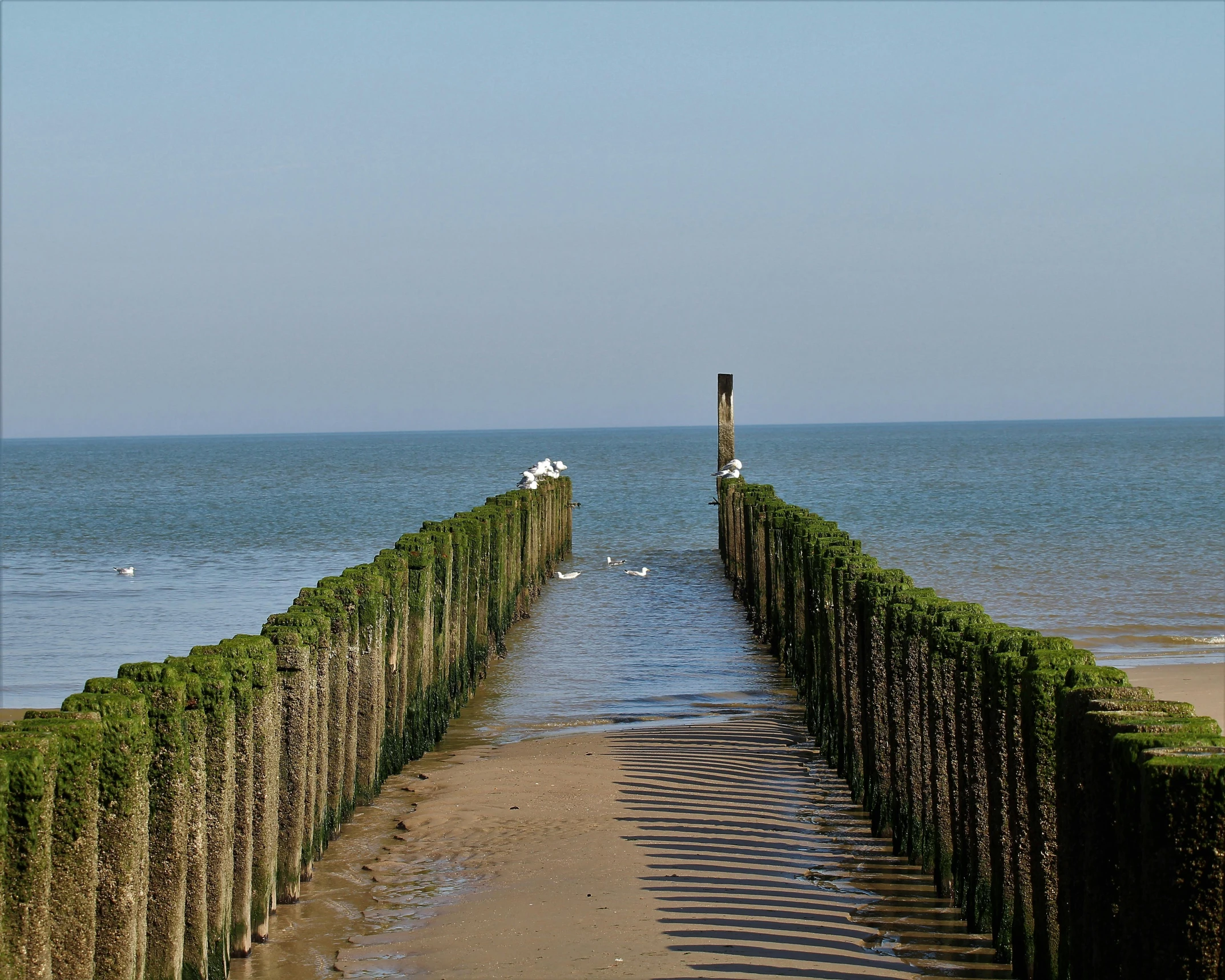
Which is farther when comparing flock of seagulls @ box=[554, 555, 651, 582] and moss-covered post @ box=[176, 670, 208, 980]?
flock of seagulls @ box=[554, 555, 651, 582]

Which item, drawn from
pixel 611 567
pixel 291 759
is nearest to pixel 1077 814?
pixel 291 759

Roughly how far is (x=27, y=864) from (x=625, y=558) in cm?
2653

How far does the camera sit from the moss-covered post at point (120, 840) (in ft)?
14.7

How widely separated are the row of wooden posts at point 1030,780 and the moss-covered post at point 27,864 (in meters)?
3.14

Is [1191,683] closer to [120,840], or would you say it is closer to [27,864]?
[120,840]

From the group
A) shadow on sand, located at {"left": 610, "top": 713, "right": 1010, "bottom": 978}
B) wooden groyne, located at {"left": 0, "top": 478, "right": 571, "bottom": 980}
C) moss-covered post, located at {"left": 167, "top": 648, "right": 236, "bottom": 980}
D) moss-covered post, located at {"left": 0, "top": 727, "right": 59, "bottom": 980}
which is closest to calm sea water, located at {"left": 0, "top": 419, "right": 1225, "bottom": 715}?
shadow on sand, located at {"left": 610, "top": 713, "right": 1010, "bottom": 978}

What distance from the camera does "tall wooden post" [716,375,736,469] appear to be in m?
28.3

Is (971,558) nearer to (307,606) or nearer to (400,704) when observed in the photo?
(400,704)

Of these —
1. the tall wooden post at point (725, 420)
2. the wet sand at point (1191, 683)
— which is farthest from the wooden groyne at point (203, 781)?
the tall wooden post at point (725, 420)

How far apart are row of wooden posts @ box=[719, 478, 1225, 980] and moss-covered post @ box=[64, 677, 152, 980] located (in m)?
3.15

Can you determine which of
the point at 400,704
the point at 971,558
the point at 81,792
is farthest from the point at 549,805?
the point at 971,558

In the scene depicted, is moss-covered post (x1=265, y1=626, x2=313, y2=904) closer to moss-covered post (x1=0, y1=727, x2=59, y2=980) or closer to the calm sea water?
moss-covered post (x1=0, y1=727, x2=59, y2=980)

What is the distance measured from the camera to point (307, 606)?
7688 millimetres

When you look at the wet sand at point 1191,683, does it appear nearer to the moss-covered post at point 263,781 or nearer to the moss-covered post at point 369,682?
the moss-covered post at point 369,682
